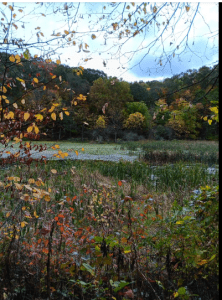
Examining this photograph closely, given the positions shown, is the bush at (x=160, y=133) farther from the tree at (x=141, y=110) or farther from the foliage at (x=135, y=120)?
the foliage at (x=135, y=120)

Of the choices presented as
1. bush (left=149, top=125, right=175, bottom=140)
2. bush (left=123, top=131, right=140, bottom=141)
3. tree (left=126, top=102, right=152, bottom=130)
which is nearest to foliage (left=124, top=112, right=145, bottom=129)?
tree (left=126, top=102, right=152, bottom=130)

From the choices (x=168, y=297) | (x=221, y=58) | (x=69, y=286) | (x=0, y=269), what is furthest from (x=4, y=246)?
(x=221, y=58)

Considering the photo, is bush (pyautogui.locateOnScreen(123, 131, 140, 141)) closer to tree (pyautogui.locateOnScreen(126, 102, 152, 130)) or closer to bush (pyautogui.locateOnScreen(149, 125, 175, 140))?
bush (pyautogui.locateOnScreen(149, 125, 175, 140))

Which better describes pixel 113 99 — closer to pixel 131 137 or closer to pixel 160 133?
pixel 131 137

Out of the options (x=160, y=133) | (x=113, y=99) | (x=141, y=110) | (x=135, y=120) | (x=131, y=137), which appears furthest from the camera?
(x=141, y=110)

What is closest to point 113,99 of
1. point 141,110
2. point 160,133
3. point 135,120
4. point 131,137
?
point 135,120

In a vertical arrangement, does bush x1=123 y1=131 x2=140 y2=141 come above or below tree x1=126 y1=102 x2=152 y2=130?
below

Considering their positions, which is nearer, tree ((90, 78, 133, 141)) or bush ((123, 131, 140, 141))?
bush ((123, 131, 140, 141))

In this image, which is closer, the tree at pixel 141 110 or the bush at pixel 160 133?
the bush at pixel 160 133

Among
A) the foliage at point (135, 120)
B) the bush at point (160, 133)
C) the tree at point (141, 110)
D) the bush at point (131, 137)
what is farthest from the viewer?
the tree at point (141, 110)

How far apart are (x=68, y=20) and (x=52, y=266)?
2793 mm

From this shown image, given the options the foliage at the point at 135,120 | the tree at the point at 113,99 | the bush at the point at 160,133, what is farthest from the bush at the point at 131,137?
the bush at the point at 160,133

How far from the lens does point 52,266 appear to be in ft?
6.44

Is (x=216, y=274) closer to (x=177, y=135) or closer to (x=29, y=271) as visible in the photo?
(x=29, y=271)
